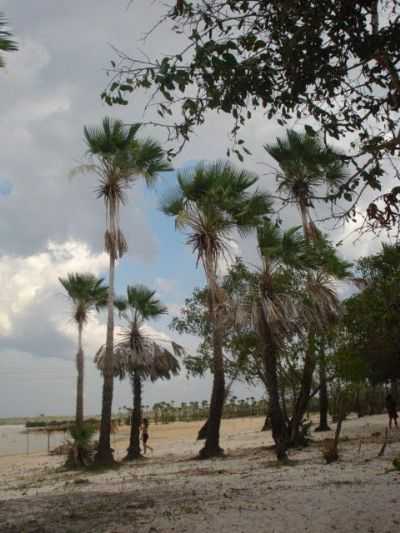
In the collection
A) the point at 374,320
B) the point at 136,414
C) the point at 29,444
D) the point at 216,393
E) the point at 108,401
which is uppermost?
the point at 374,320

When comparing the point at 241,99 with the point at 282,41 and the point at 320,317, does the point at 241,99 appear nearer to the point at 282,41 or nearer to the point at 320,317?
the point at 282,41

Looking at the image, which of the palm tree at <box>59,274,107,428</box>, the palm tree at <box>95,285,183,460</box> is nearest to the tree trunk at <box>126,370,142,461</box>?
the palm tree at <box>95,285,183,460</box>

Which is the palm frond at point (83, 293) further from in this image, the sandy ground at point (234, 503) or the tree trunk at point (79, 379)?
the sandy ground at point (234, 503)

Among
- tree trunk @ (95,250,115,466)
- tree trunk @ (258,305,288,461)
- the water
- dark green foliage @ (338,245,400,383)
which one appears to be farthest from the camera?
the water

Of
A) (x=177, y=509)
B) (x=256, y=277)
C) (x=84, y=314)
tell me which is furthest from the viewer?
(x=84, y=314)

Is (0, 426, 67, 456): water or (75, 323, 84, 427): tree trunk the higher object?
(75, 323, 84, 427): tree trunk

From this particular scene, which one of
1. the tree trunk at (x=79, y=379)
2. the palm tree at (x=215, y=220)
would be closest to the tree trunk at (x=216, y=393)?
the palm tree at (x=215, y=220)

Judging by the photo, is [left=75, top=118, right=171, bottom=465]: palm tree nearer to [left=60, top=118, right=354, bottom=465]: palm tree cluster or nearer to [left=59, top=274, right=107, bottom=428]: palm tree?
[left=60, top=118, right=354, bottom=465]: palm tree cluster

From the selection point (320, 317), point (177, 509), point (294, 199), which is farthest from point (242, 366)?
point (294, 199)

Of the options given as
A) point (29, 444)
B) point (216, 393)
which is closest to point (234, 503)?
point (216, 393)

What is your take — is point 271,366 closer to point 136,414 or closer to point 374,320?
point 374,320

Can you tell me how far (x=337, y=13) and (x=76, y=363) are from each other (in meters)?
29.3

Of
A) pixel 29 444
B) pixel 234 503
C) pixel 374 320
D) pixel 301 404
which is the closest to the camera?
pixel 234 503

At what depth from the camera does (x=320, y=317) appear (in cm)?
1770
